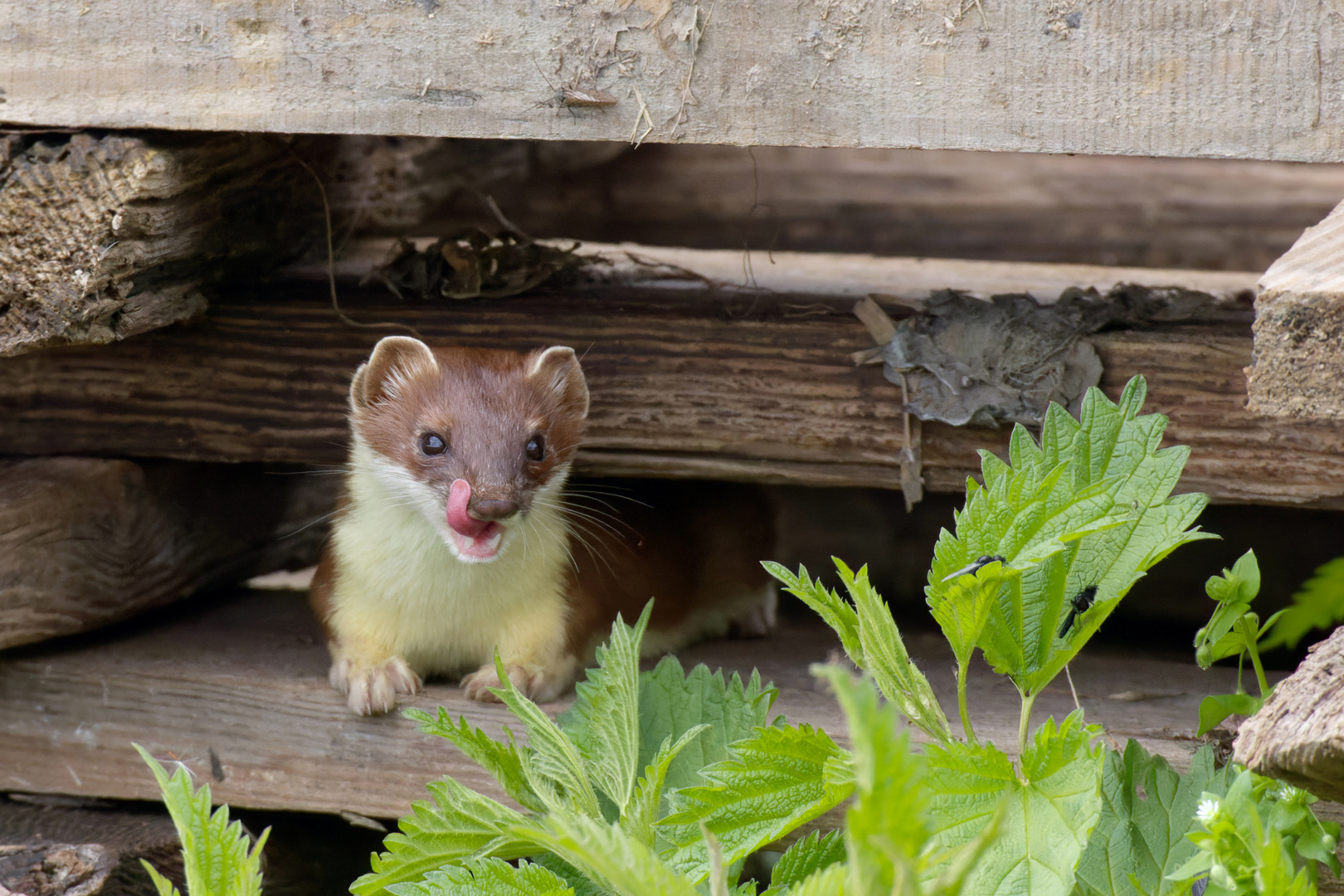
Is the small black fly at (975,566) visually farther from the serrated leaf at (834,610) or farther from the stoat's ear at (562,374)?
the stoat's ear at (562,374)

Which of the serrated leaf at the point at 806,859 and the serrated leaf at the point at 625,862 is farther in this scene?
the serrated leaf at the point at 806,859

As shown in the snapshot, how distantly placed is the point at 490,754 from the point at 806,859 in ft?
1.57

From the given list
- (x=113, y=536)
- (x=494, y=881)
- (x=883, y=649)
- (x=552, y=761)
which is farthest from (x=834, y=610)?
(x=113, y=536)

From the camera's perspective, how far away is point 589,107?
177cm

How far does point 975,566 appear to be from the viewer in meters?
1.53

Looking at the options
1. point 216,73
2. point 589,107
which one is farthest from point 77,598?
point 589,107

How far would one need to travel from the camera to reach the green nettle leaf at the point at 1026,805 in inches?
54.9

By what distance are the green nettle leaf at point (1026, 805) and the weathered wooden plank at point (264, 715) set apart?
0.75 metres

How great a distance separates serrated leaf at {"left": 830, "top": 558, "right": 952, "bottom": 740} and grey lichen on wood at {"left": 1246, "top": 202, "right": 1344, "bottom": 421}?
1.72 ft

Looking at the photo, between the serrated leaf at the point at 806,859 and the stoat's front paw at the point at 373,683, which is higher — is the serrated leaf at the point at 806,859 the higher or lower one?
the higher one

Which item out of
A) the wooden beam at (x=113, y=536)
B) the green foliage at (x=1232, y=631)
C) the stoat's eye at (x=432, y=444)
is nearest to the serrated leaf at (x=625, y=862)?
the green foliage at (x=1232, y=631)

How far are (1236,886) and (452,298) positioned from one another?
1907mm

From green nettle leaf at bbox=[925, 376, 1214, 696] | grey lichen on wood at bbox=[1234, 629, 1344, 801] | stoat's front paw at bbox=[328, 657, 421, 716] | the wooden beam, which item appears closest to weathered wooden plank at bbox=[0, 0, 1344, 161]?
green nettle leaf at bbox=[925, 376, 1214, 696]

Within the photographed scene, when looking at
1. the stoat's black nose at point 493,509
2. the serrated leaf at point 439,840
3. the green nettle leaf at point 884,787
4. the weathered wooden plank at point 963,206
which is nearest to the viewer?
the green nettle leaf at point 884,787
